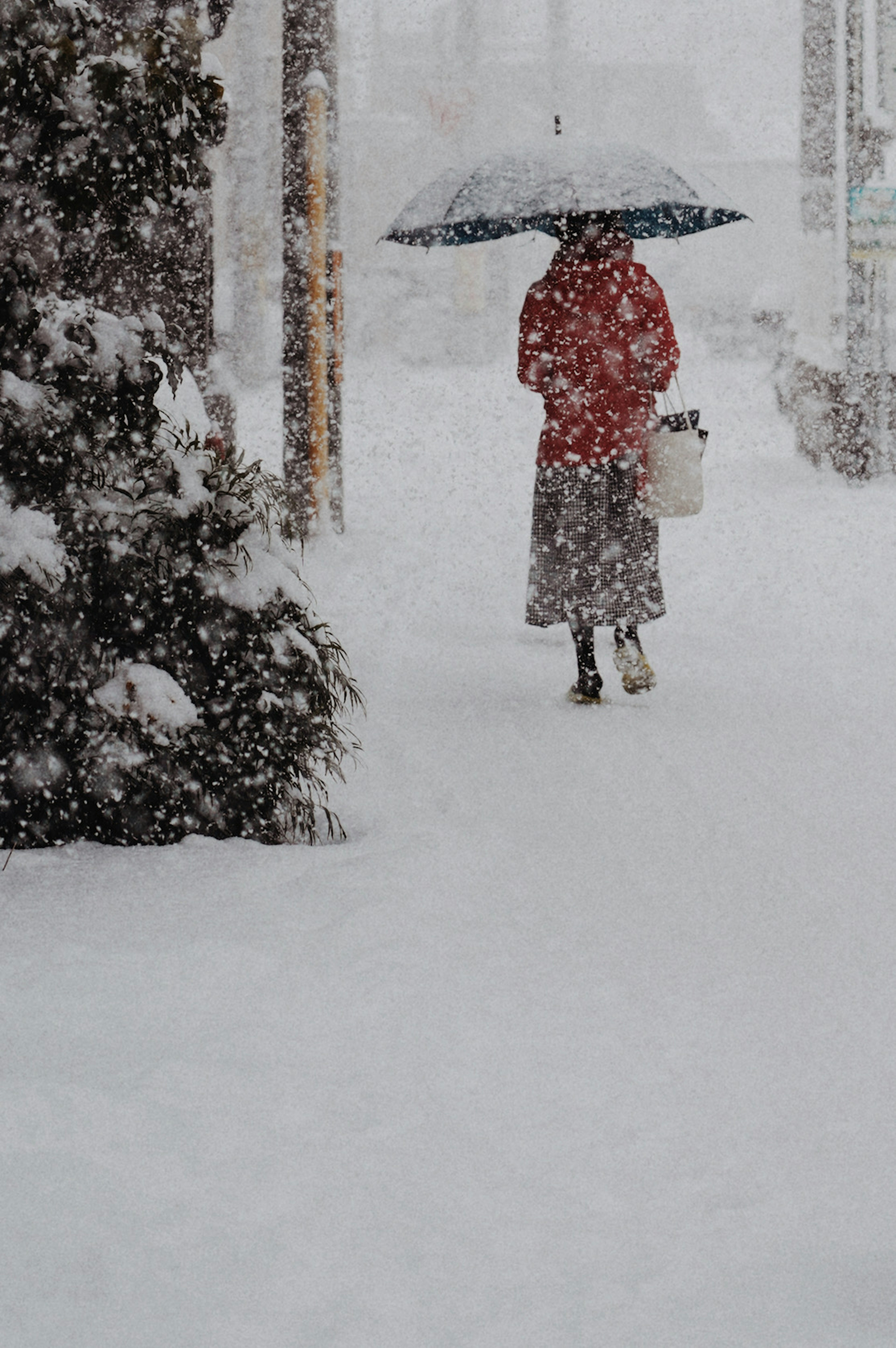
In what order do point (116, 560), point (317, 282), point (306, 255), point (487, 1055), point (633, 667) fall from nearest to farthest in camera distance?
point (487, 1055), point (116, 560), point (633, 667), point (306, 255), point (317, 282)

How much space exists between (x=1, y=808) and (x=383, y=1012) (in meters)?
1.28

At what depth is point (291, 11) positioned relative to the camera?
29.3 feet

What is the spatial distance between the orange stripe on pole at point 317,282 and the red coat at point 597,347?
11.7 feet

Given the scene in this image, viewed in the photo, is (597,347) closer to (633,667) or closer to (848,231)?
(633,667)

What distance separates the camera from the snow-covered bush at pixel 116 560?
367cm

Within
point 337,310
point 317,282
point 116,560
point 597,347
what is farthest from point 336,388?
point 116,560

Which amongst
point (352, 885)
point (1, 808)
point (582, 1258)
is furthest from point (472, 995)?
point (1, 808)

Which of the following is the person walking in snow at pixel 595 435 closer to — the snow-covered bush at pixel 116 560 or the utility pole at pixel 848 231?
the snow-covered bush at pixel 116 560

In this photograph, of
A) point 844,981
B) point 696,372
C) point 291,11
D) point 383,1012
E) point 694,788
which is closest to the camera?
point 383,1012

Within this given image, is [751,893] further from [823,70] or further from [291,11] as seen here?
[823,70]

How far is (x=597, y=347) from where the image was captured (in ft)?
19.0

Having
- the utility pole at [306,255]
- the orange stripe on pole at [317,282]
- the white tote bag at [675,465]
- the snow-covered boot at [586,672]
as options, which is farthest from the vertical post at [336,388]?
the white tote bag at [675,465]

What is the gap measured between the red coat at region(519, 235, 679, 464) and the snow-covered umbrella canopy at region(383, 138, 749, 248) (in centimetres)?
22

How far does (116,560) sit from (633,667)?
2798 mm
